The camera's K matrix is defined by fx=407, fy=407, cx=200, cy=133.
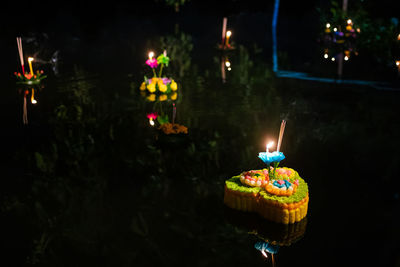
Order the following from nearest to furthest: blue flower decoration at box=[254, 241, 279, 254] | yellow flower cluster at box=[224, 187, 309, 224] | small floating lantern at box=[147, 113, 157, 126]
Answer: blue flower decoration at box=[254, 241, 279, 254]
yellow flower cluster at box=[224, 187, 309, 224]
small floating lantern at box=[147, 113, 157, 126]

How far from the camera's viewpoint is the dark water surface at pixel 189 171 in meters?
4.91

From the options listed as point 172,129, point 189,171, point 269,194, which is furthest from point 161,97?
point 269,194

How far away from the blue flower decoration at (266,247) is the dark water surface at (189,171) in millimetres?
81

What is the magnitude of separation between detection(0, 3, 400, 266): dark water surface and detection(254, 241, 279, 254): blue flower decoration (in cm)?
8

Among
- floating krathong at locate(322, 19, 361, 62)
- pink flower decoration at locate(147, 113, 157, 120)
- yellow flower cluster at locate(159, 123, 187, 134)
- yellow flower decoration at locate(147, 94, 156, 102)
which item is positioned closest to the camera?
yellow flower cluster at locate(159, 123, 187, 134)

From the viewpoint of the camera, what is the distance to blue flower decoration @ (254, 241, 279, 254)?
4.83 metres

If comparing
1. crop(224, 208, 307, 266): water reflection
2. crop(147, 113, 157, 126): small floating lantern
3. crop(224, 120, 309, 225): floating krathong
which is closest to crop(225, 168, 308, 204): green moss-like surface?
crop(224, 120, 309, 225): floating krathong

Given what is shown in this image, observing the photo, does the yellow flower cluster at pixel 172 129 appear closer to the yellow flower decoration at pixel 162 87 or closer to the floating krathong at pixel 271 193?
the floating krathong at pixel 271 193

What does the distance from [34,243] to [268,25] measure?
24.1 m

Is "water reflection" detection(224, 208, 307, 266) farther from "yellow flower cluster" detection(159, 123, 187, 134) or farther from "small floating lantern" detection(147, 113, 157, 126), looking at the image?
"small floating lantern" detection(147, 113, 157, 126)

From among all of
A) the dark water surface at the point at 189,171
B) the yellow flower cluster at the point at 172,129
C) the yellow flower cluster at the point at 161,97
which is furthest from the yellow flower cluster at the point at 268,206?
the yellow flower cluster at the point at 161,97

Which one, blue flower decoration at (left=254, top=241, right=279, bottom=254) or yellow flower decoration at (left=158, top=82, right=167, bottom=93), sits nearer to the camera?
blue flower decoration at (left=254, top=241, right=279, bottom=254)

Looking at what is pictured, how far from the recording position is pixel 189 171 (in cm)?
681

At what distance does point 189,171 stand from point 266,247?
2.28 m
